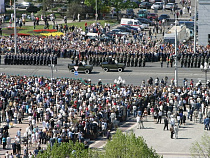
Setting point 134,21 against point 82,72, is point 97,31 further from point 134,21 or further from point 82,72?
point 82,72

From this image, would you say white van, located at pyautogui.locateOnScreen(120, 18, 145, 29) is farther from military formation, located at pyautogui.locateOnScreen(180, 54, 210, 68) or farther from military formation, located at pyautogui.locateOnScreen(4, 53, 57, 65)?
military formation, located at pyautogui.locateOnScreen(4, 53, 57, 65)

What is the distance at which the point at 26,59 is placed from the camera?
71.8 m

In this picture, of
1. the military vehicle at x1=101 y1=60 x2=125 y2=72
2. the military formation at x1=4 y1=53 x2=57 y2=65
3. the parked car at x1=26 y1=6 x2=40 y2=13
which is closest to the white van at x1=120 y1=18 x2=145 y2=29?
the parked car at x1=26 y1=6 x2=40 y2=13

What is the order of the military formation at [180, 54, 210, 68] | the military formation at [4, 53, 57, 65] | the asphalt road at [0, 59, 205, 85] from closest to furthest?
the asphalt road at [0, 59, 205, 85] → the military formation at [180, 54, 210, 68] → the military formation at [4, 53, 57, 65]

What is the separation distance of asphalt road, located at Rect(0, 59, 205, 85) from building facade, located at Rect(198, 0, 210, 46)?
9940mm

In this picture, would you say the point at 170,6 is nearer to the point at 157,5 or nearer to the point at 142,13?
the point at 157,5

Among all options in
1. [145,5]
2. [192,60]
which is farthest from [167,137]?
[145,5]

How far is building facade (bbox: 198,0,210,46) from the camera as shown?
7925cm

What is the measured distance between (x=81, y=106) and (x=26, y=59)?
21.8 m

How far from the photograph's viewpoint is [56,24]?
91.7 metres

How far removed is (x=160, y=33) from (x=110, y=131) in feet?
139

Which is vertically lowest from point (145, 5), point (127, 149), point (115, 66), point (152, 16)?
point (127, 149)

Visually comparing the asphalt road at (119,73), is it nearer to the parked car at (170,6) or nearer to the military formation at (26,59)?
the military formation at (26,59)

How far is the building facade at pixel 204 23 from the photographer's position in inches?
3120
